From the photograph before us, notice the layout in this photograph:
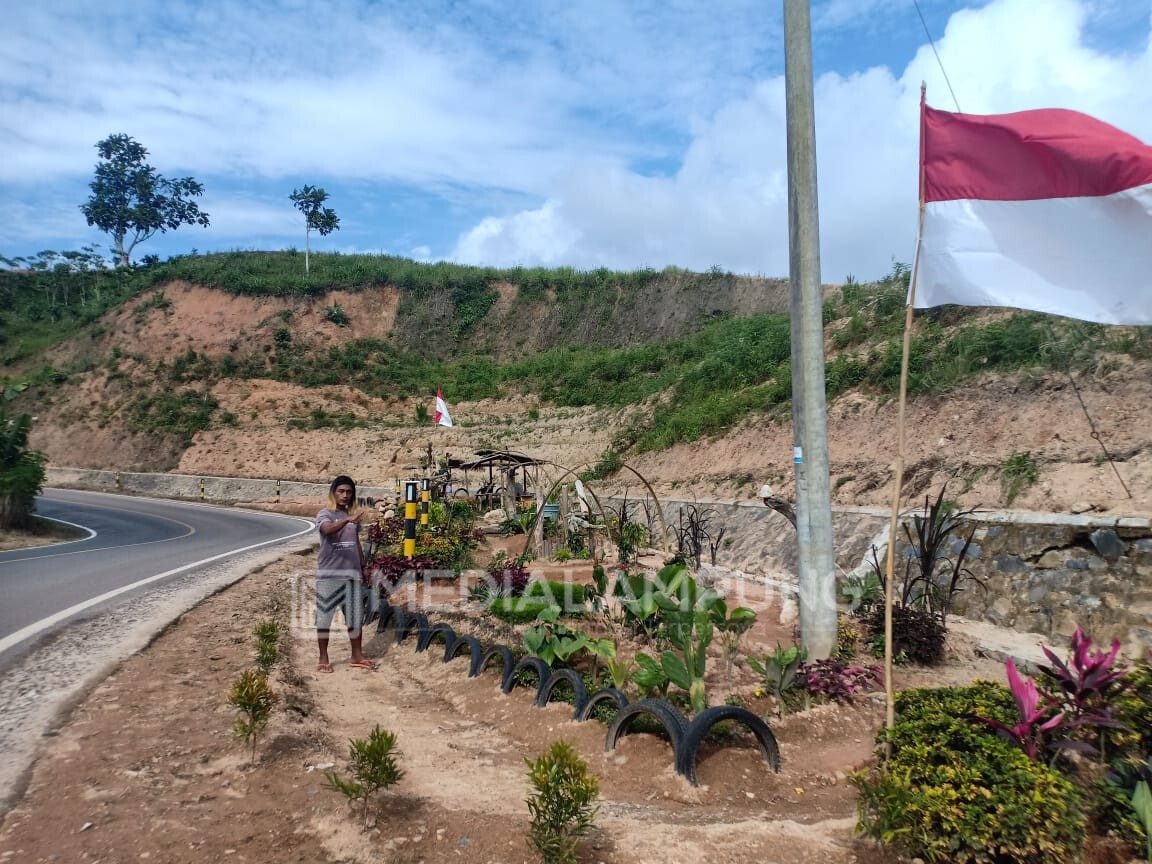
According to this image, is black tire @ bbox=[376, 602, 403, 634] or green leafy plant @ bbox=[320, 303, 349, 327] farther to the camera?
green leafy plant @ bbox=[320, 303, 349, 327]

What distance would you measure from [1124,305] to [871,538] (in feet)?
18.5

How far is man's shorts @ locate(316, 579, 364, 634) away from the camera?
6.03 m

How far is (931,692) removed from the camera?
350cm

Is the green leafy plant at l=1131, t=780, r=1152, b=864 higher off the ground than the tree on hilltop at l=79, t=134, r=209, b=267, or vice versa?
the tree on hilltop at l=79, t=134, r=209, b=267

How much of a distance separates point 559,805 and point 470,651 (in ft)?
11.4

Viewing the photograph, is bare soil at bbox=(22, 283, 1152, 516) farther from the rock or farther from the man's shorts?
the man's shorts

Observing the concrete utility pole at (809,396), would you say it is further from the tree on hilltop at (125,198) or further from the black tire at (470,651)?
the tree on hilltop at (125,198)

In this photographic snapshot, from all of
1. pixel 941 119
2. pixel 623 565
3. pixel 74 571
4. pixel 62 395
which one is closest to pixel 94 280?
pixel 62 395

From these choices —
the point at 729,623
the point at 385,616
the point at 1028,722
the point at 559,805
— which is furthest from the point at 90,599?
the point at 1028,722

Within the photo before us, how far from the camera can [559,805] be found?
265 centimetres

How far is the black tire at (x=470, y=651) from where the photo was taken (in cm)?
565

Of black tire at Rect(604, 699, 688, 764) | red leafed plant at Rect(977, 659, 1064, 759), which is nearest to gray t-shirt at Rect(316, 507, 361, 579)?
black tire at Rect(604, 699, 688, 764)

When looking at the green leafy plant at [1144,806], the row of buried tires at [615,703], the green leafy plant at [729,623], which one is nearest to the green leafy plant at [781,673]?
the green leafy plant at [729,623]

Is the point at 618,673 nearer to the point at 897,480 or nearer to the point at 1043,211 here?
the point at 897,480
